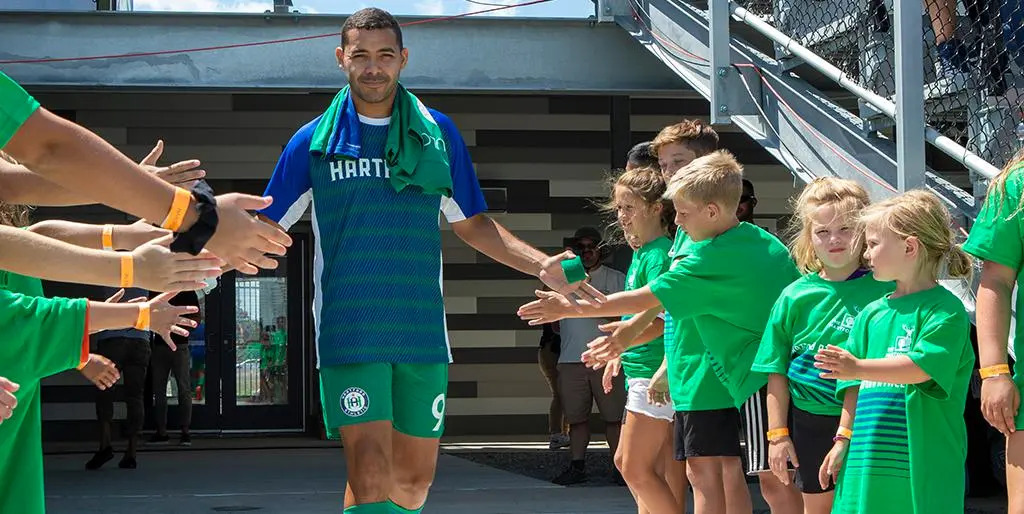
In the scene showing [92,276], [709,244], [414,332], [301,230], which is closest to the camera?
[92,276]

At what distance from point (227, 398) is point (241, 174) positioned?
265 centimetres

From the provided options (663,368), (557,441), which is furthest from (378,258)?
(557,441)

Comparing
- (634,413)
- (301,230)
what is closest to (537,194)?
(301,230)

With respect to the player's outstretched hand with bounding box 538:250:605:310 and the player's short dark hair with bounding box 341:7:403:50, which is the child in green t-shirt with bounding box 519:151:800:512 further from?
the player's short dark hair with bounding box 341:7:403:50

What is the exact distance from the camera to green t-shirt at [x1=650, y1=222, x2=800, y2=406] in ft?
15.8

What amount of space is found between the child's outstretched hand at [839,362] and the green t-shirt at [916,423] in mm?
172

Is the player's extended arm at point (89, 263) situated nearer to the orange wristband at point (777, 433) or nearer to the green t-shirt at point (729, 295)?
the orange wristband at point (777, 433)

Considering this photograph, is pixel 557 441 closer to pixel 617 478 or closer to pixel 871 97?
pixel 617 478

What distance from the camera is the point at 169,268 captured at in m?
2.70

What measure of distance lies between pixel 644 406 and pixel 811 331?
123cm

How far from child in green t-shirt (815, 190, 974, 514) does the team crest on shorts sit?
58.9 inches

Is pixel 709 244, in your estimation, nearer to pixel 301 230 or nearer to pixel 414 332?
pixel 414 332

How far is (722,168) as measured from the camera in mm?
4926

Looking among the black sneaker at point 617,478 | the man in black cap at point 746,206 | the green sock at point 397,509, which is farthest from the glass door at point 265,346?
the green sock at point 397,509
